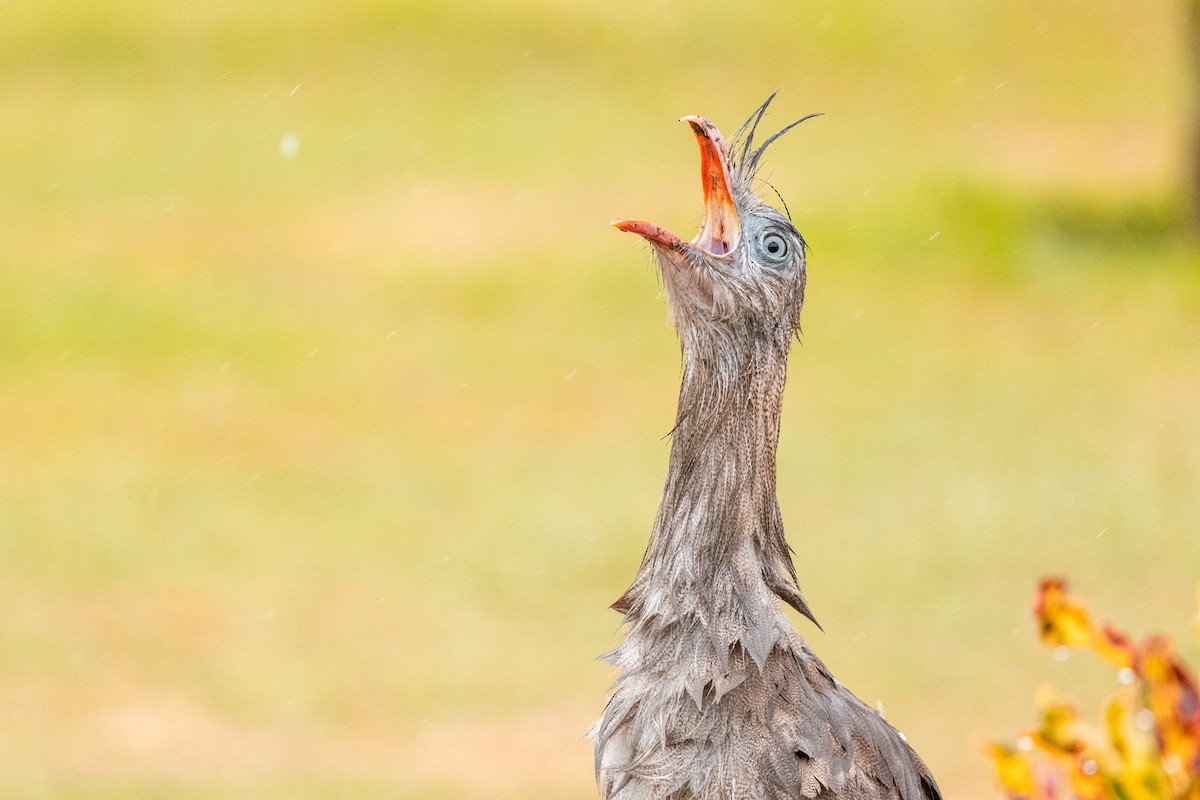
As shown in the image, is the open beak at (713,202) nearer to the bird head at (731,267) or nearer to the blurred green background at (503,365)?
the bird head at (731,267)

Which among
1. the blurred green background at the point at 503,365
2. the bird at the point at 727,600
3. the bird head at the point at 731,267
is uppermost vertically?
the blurred green background at the point at 503,365

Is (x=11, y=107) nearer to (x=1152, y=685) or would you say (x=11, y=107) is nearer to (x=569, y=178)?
(x=569, y=178)

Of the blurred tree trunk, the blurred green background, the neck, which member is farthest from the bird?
the blurred tree trunk

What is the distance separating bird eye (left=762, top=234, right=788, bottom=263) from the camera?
8.00 ft

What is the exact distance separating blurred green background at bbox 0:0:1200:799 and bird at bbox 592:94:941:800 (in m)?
1.26

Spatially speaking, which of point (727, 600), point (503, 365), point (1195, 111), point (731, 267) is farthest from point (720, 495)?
point (1195, 111)

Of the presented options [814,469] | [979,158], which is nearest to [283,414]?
[814,469]

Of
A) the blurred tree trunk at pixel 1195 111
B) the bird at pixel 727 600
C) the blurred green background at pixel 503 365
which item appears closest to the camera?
the bird at pixel 727 600

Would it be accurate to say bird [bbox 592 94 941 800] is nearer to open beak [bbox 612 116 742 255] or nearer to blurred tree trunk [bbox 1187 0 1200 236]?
open beak [bbox 612 116 742 255]

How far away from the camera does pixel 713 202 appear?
8.16 ft

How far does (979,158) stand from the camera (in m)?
14.1

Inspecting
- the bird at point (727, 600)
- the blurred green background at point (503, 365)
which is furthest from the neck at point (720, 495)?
the blurred green background at point (503, 365)

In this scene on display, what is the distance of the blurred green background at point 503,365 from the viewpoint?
6969mm

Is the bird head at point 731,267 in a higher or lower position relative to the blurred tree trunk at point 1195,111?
lower
